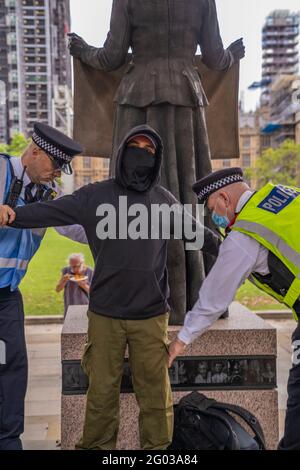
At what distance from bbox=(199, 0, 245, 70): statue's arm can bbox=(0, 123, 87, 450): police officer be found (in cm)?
124

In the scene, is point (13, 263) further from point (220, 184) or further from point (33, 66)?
point (33, 66)

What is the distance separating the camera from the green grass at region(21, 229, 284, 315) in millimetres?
11025

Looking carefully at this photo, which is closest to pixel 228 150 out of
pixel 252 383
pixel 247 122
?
pixel 252 383

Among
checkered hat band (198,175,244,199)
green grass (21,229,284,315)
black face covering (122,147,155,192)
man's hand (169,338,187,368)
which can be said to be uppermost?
black face covering (122,147,155,192)

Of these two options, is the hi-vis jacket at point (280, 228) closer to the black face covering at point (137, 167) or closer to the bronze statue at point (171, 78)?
the black face covering at point (137, 167)

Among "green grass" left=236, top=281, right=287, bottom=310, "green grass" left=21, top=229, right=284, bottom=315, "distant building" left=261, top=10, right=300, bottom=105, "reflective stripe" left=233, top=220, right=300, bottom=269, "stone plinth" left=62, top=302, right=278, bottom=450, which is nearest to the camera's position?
"reflective stripe" left=233, top=220, right=300, bottom=269

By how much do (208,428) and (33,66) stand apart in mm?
32168

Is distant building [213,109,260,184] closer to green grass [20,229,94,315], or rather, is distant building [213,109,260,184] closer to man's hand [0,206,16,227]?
green grass [20,229,94,315]

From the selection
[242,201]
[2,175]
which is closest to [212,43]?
[242,201]

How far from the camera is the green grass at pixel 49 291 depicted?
11.0m

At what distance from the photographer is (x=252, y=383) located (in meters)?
3.14

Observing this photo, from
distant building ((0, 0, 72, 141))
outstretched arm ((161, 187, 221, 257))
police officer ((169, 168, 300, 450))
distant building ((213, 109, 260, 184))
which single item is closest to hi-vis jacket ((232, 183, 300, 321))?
police officer ((169, 168, 300, 450))

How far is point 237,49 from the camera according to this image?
145 inches
